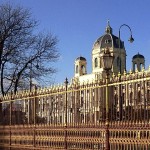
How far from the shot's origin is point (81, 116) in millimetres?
13672

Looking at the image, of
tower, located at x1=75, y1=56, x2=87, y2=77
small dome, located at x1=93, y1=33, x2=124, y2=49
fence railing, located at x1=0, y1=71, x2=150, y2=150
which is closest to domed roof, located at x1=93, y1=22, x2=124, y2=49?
small dome, located at x1=93, y1=33, x2=124, y2=49

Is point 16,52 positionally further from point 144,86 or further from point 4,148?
point 144,86

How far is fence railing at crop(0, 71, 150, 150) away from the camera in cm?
1129

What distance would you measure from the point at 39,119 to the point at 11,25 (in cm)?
1425

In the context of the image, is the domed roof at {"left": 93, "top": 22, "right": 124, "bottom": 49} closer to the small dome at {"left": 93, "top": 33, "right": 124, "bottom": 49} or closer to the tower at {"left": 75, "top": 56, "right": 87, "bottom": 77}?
the small dome at {"left": 93, "top": 33, "right": 124, "bottom": 49}

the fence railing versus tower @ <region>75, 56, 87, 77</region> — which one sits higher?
tower @ <region>75, 56, 87, 77</region>

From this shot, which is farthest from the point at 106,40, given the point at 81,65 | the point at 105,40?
the point at 81,65

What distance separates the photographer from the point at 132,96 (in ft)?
38.0

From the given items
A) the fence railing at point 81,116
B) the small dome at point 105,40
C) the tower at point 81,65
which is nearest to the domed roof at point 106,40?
the small dome at point 105,40

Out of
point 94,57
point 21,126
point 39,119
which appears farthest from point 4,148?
point 94,57

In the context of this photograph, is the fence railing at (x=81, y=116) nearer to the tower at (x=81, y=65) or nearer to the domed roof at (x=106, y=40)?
the domed roof at (x=106, y=40)

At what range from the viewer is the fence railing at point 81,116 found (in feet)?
37.0

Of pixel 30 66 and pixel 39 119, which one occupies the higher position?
pixel 30 66

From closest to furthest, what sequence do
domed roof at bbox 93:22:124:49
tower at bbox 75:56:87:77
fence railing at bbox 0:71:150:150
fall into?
1. fence railing at bbox 0:71:150:150
2. domed roof at bbox 93:22:124:49
3. tower at bbox 75:56:87:77
